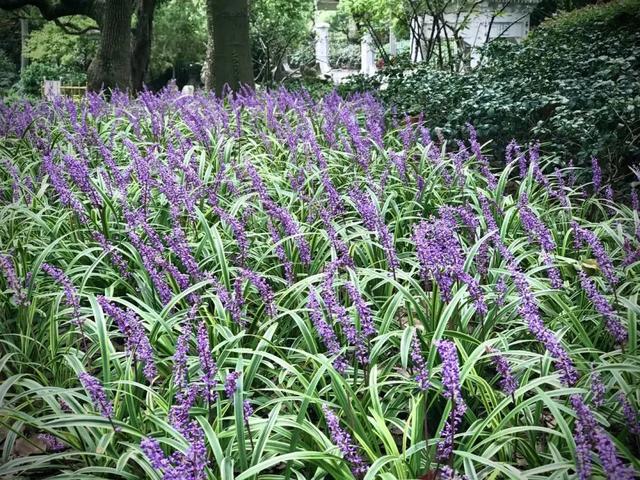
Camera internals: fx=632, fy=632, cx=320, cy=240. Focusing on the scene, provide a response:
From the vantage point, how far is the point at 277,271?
310 centimetres

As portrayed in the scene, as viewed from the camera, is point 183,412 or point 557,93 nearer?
point 183,412

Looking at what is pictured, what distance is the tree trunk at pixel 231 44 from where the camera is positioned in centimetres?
859

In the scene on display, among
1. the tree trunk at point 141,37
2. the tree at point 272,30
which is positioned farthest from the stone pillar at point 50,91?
the tree at point 272,30

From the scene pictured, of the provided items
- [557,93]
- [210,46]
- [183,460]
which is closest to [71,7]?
[210,46]

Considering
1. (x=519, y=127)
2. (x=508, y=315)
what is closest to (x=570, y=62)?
(x=519, y=127)

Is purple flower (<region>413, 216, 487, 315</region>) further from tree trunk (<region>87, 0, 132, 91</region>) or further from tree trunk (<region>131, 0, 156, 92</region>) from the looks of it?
tree trunk (<region>131, 0, 156, 92</region>)

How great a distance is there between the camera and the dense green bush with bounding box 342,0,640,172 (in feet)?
15.6

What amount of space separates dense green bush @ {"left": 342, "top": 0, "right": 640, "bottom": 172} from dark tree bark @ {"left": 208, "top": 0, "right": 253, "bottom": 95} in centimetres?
201

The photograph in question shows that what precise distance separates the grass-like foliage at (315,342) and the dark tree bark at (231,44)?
465 cm

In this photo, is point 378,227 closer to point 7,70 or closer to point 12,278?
point 12,278

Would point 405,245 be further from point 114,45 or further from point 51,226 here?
point 114,45

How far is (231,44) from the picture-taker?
28.4 feet

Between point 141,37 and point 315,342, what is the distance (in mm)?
16100

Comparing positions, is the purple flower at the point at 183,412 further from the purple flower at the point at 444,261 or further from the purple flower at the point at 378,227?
the purple flower at the point at 378,227
